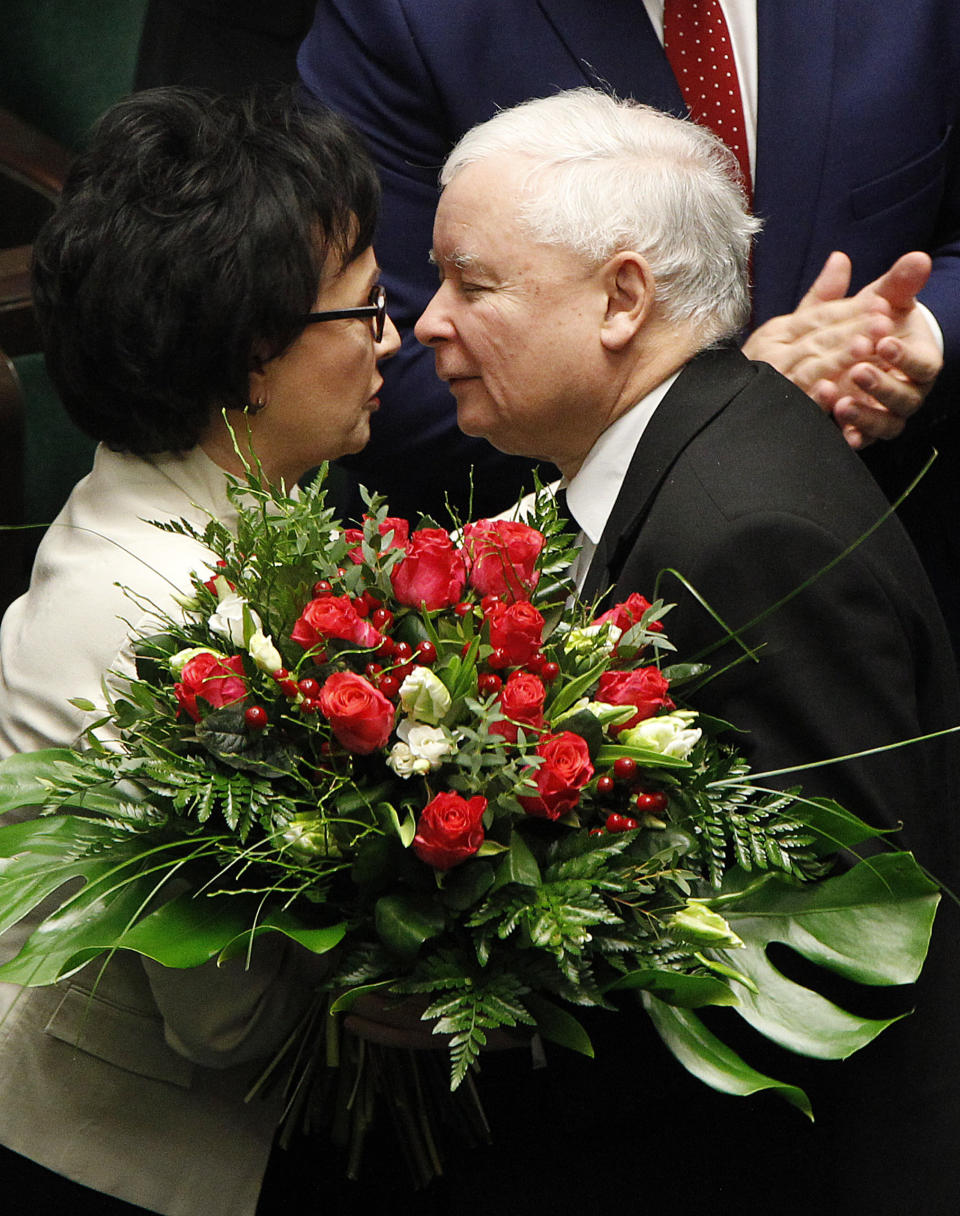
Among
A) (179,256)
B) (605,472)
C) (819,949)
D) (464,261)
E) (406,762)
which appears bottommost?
(819,949)

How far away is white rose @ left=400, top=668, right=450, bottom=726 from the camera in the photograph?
1174 millimetres

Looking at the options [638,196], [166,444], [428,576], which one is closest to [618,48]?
[638,196]

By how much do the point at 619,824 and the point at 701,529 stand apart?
37 cm

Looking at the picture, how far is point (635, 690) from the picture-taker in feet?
4.04

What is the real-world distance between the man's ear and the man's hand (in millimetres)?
362

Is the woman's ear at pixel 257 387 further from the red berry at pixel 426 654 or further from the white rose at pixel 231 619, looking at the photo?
the red berry at pixel 426 654

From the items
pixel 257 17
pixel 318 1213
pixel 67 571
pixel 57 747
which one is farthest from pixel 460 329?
pixel 257 17

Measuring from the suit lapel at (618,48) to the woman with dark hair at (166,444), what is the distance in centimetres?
49

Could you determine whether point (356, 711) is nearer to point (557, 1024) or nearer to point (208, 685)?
point (208, 685)

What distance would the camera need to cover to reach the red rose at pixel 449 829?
1129 mm

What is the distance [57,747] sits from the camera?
1.51m

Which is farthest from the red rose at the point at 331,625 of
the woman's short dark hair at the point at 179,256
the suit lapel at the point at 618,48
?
the suit lapel at the point at 618,48

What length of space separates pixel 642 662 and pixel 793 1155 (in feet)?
1.82

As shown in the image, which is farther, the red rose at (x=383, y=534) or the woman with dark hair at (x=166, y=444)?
the woman with dark hair at (x=166, y=444)
